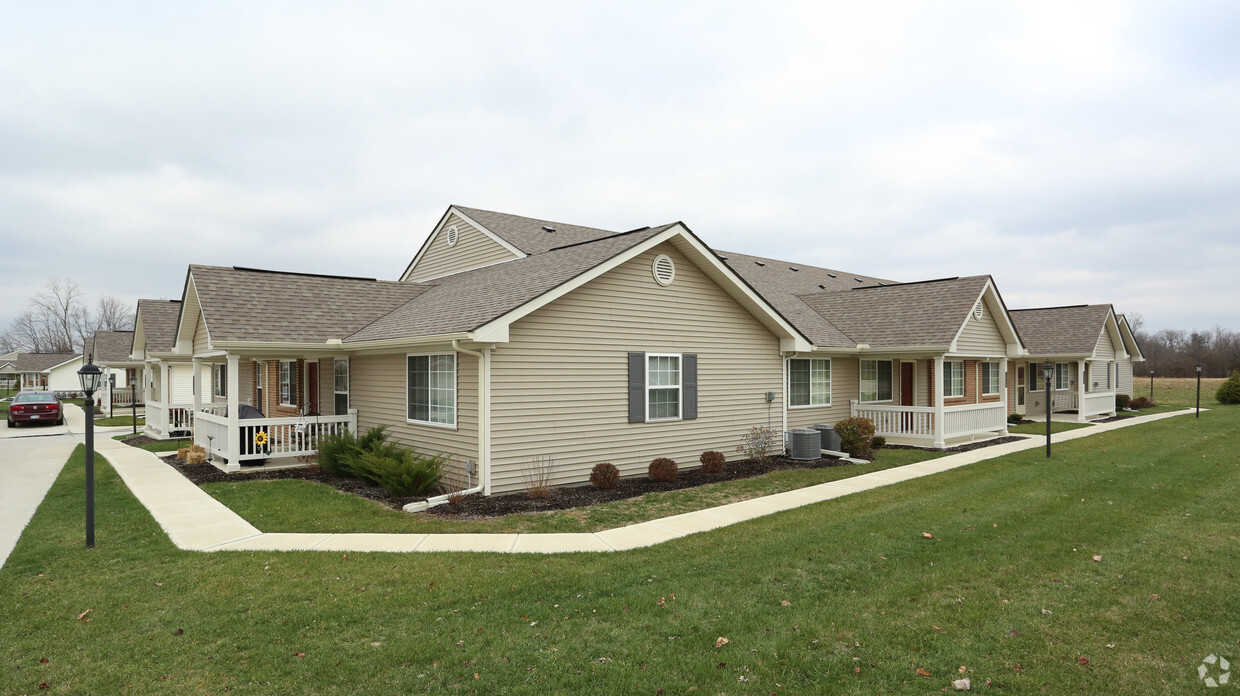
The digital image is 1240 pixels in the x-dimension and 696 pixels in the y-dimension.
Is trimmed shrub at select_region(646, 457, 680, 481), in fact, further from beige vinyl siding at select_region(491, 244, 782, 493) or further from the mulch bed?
beige vinyl siding at select_region(491, 244, 782, 493)

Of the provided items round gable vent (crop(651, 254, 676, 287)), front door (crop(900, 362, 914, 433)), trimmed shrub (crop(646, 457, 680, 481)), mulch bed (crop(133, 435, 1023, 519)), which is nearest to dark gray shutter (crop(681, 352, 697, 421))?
mulch bed (crop(133, 435, 1023, 519))

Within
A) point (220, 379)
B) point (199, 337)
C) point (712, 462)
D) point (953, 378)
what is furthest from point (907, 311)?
point (220, 379)

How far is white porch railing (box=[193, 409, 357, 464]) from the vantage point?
560 inches

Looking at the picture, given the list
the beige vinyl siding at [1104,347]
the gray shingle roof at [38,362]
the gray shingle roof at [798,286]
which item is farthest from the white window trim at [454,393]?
the gray shingle roof at [38,362]

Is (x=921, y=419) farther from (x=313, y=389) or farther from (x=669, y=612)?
(x=313, y=389)

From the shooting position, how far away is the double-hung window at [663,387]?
13.1m

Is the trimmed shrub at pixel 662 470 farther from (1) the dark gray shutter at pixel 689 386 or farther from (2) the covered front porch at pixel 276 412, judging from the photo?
(2) the covered front porch at pixel 276 412

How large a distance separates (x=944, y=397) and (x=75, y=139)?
25.8 m

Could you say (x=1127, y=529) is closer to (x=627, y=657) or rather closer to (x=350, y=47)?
(x=627, y=657)

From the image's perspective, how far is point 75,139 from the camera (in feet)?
56.0

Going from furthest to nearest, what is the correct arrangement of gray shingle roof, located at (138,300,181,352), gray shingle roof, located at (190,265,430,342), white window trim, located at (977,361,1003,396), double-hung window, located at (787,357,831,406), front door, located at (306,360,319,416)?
gray shingle roof, located at (138,300,181,352)
white window trim, located at (977,361,1003,396)
double-hung window, located at (787,357,831,406)
front door, located at (306,360,319,416)
gray shingle roof, located at (190,265,430,342)

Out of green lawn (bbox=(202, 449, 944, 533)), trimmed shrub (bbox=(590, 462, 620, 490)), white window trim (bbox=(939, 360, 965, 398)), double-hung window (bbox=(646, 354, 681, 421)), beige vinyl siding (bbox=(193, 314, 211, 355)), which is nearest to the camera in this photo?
green lawn (bbox=(202, 449, 944, 533))

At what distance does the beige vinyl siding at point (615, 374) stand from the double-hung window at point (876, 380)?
5.88 m

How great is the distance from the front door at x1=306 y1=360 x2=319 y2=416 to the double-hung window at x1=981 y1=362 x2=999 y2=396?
2087 cm
